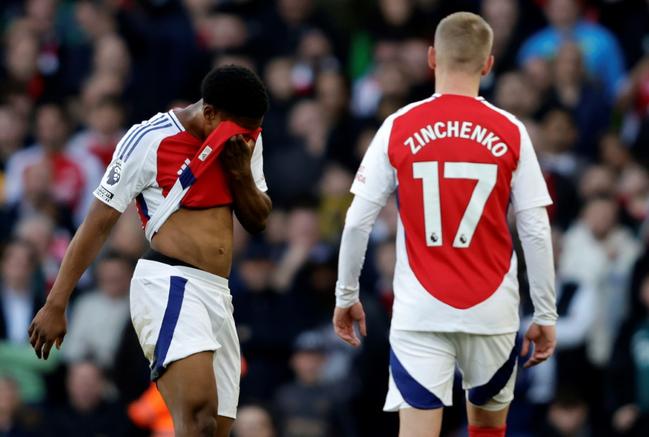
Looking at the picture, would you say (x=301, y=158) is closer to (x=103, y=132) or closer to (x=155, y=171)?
(x=103, y=132)

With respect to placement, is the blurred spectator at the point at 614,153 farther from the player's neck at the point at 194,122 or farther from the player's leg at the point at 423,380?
the player's neck at the point at 194,122

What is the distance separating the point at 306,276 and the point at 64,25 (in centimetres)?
580

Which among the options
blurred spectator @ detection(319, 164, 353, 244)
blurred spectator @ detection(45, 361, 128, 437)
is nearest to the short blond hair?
blurred spectator @ detection(45, 361, 128, 437)

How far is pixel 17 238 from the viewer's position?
44.7 ft

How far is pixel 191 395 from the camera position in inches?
289

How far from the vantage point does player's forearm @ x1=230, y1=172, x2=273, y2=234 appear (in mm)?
7582

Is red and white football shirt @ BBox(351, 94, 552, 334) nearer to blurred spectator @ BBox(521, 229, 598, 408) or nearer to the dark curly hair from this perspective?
the dark curly hair

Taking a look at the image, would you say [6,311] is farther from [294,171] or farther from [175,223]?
[175,223]

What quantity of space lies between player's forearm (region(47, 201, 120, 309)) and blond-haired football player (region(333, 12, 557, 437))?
49.3 inches

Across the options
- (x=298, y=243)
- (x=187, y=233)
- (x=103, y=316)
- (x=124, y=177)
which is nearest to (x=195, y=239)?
(x=187, y=233)

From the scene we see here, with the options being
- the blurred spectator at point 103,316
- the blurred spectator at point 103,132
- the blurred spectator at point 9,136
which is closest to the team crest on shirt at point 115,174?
the blurred spectator at point 103,316

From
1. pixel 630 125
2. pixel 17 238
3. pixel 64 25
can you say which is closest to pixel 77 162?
pixel 17 238

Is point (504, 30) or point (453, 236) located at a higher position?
point (504, 30)

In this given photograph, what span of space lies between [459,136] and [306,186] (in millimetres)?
6565
